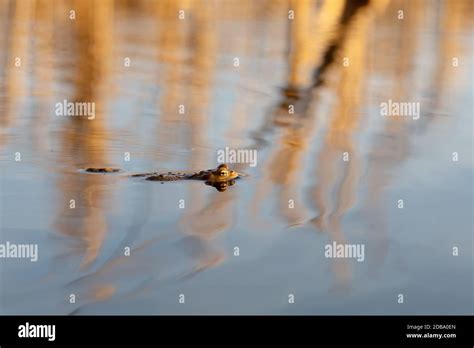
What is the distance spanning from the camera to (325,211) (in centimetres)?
1129

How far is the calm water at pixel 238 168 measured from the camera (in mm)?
9328

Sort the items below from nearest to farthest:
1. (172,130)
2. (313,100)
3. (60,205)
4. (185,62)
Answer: (60,205), (172,130), (313,100), (185,62)

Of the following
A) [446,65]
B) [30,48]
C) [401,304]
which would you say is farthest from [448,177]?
[30,48]

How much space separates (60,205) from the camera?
11.0 meters

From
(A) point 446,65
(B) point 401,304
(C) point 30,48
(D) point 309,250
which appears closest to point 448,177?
(D) point 309,250

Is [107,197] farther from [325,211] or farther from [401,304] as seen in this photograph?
[401,304]

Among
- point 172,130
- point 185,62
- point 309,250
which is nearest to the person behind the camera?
point 309,250

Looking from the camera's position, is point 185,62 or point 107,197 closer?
point 107,197

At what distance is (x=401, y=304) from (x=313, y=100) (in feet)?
25.4

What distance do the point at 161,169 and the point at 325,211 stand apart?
1.98m

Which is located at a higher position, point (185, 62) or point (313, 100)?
point (185, 62)

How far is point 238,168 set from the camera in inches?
496

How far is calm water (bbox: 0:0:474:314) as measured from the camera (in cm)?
933
